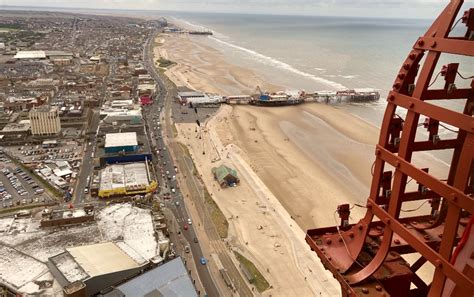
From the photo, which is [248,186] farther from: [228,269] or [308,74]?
[308,74]

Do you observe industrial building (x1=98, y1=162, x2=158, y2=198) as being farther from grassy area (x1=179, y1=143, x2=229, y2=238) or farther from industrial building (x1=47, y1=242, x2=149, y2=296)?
industrial building (x1=47, y1=242, x2=149, y2=296)

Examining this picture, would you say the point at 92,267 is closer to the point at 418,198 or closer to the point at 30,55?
the point at 418,198

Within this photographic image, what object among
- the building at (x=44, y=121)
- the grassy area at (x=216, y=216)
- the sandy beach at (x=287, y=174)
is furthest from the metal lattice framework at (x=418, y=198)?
the building at (x=44, y=121)

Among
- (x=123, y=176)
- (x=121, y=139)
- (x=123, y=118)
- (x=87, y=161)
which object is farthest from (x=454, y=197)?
(x=123, y=118)

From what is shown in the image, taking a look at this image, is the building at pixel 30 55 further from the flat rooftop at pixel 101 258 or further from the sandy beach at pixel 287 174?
the flat rooftop at pixel 101 258

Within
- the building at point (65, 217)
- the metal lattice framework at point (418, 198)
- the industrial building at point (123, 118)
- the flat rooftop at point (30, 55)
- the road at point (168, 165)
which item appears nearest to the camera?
the metal lattice framework at point (418, 198)

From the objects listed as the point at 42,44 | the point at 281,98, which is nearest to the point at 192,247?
the point at 281,98
